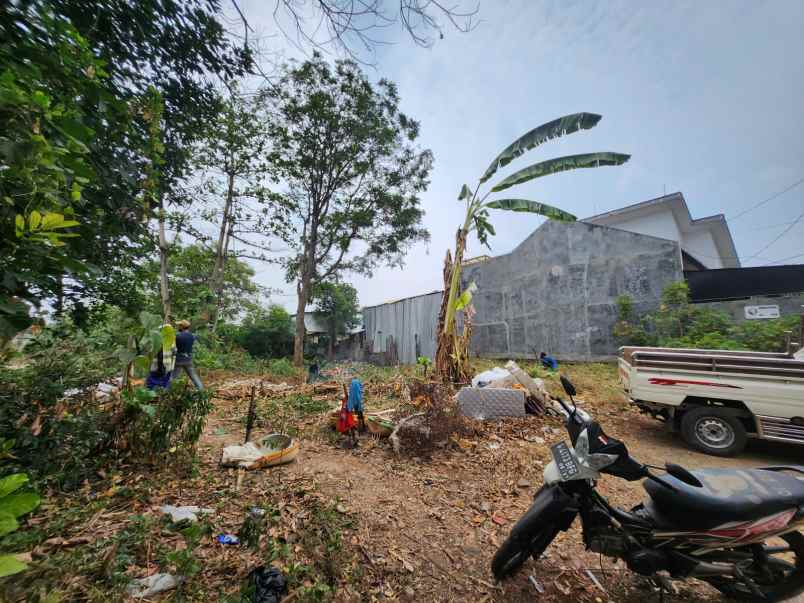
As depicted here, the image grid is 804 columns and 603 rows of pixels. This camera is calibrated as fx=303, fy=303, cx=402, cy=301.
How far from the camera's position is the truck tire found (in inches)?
157

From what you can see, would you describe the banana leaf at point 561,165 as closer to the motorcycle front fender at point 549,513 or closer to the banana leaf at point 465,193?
the banana leaf at point 465,193

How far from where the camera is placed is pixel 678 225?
50.6ft

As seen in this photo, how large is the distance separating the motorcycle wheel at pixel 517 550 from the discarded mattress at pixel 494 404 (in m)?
3.13

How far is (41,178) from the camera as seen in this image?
1.09 metres

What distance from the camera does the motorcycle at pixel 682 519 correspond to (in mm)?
1586

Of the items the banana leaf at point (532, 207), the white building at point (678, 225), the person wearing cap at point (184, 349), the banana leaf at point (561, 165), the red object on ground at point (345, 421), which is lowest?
the red object on ground at point (345, 421)

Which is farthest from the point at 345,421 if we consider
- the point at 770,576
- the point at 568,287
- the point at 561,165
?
the point at 568,287

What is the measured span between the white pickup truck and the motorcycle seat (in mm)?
2931

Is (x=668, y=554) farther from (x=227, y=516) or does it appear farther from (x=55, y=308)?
(x=55, y=308)

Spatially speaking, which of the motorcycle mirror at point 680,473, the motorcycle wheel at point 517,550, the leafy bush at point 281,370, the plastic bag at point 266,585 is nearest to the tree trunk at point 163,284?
the leafy bush at point 281,370

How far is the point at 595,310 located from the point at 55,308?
11834mm

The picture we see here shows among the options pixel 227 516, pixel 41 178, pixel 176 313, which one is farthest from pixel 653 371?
pixel 176 313

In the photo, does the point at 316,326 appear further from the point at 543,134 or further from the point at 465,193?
the point at 543,134

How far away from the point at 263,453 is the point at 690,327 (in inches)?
402
